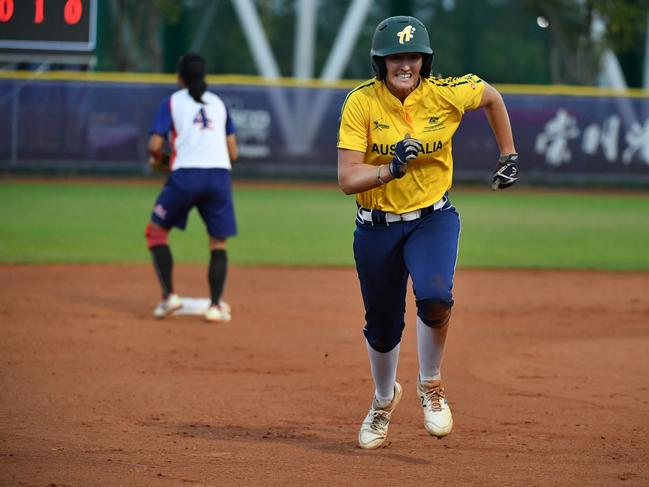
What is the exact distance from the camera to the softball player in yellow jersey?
17.5 ft

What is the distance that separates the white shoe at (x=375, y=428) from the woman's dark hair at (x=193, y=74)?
161 inches

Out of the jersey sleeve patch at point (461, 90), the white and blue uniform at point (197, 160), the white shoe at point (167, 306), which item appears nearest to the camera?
the jersey sleeve patch at point (461, 90)

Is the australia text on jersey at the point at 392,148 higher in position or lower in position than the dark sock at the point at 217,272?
higher

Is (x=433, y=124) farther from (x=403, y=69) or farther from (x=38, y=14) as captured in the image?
(x=38, y=14)

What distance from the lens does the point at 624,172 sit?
2448 centimetres

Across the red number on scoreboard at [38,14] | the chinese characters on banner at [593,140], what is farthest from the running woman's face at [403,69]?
the chinese characters on banner at [593,140]

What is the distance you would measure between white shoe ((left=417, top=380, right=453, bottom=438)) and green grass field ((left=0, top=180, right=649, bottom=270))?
7.68 m

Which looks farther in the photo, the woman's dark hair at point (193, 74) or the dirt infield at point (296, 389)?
the woman's dark hair at point (193, 74)

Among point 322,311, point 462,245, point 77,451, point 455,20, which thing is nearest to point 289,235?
point 462,245

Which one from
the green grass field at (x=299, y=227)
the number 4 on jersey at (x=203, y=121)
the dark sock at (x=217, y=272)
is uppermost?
the number 4 on jersey at (x=203, y=121)

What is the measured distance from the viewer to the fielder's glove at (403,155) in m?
5.01

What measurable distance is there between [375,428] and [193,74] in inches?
168

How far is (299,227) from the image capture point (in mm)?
16984

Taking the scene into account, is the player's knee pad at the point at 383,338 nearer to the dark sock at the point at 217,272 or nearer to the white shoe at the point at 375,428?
the white shoe at the point at 375,428
